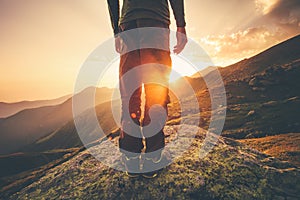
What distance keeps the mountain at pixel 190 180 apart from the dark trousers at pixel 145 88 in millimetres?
707

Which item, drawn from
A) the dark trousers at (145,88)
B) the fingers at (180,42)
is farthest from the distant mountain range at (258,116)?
the fingers at (180,42)

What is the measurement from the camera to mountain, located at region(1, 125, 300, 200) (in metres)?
3.62

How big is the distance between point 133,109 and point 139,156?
3.35 feet

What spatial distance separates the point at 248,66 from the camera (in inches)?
3519

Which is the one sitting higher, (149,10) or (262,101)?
(149,10)

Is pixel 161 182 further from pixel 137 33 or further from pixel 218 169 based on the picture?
pixel 137 33

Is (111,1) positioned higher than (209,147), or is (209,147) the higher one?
(111,1)

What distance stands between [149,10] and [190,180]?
3683 mm

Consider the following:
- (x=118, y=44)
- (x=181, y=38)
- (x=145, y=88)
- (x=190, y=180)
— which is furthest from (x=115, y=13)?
(x=190, y=180)

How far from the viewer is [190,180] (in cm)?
389

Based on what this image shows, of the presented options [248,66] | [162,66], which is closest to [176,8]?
[162,66]

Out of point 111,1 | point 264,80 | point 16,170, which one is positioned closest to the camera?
point 111,1

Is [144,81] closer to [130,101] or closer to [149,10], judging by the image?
[130,101]

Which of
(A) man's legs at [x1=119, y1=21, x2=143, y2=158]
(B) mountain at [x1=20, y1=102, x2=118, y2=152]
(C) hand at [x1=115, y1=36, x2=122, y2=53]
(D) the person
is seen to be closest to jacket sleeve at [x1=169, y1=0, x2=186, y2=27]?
(D) the person
